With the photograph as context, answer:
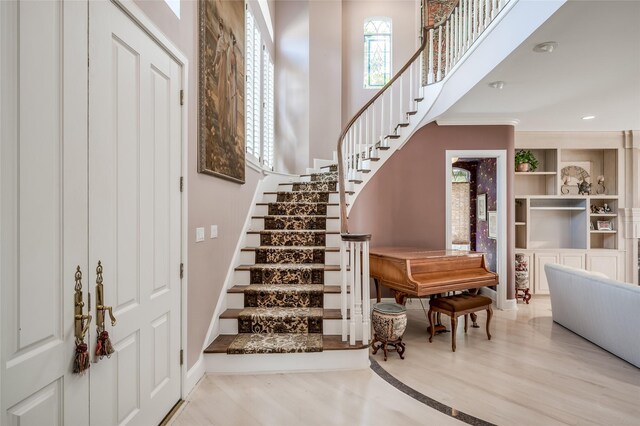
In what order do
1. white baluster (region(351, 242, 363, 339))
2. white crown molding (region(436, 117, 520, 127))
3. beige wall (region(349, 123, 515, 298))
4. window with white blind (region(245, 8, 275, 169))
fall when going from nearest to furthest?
1. white baluster (region(351, 242, 363, 339))
2. window with white blind (region(245, 8, 275, 169))
3. white crown molding (region(436, 117, 520, 127))
4. beige wall (region(349, 123, 515, 298))

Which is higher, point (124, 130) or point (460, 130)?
point (460, 130)

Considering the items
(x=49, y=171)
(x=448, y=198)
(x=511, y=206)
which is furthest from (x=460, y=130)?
(x=49, y=171)

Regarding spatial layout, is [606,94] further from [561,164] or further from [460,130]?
[561,164]

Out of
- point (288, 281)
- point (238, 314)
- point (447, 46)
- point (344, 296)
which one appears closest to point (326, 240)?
point (288, 281)

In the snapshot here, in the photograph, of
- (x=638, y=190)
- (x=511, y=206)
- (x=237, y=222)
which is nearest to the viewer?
(x=237, y=222)

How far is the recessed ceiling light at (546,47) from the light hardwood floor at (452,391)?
8.97 feet

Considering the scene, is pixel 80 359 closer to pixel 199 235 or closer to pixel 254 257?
pixel 199 235

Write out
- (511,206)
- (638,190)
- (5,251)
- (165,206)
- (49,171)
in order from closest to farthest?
1. (5,251)
2. (49,171)
3. (165,206)
4. (511,206)
5. (638,190)

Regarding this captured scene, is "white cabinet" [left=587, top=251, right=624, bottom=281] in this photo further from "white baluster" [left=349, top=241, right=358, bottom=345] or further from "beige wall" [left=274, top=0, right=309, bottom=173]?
"beige wall" [left=274, top=0, right=309, bottom=173]

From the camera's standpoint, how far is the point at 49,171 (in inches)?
46.0

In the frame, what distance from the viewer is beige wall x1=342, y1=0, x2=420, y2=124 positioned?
6273 mm

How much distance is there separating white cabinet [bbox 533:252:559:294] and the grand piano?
230 centimetres

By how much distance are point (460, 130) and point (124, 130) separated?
4522 mm

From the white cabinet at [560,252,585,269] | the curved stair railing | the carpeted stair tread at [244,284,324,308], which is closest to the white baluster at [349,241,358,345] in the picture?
the curved stair railing
